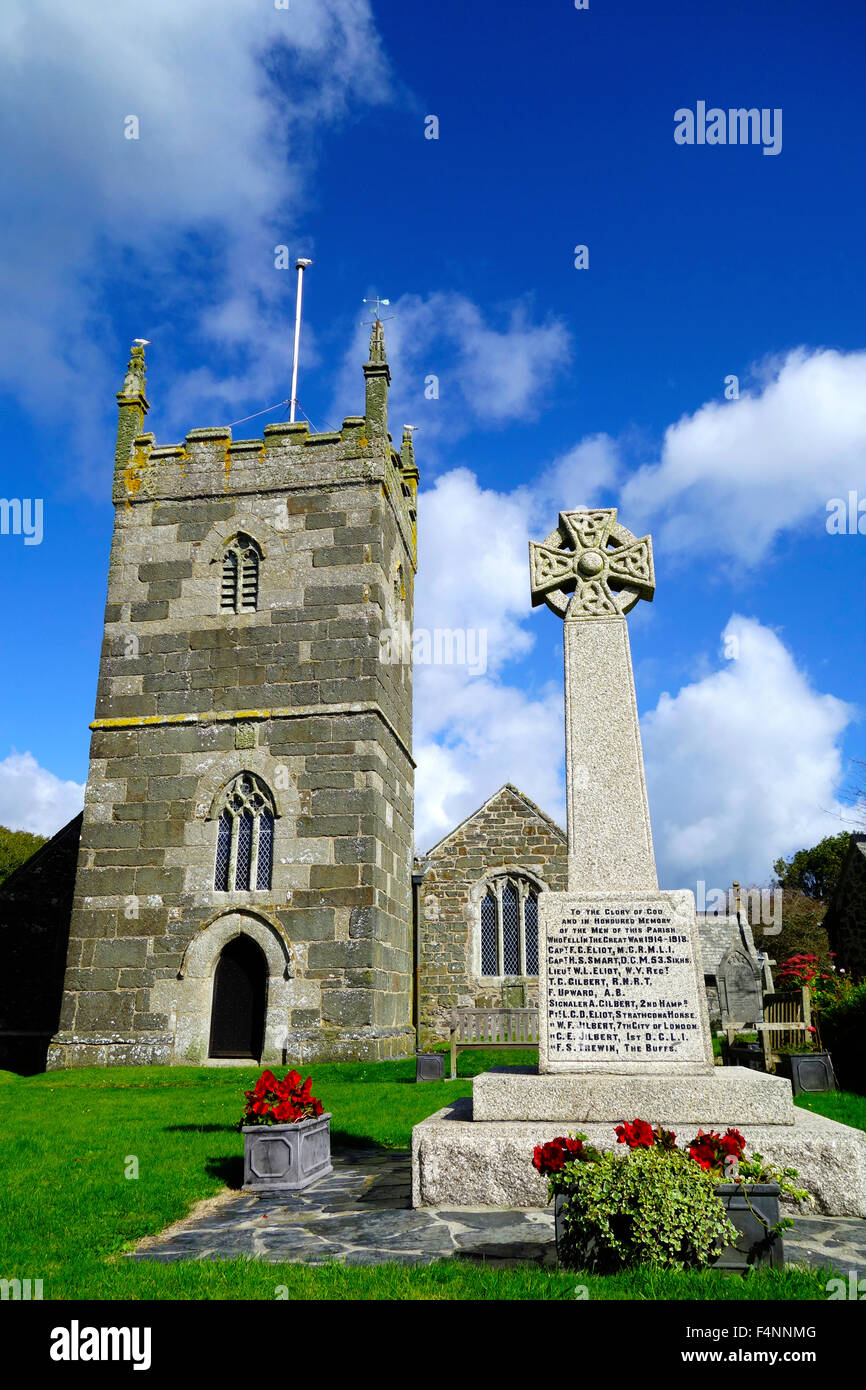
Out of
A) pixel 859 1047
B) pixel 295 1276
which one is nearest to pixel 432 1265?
pixel 295 1276

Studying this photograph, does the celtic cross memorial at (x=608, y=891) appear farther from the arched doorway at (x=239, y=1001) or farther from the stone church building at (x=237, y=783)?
the arched doorway at (x=239, y=1001)

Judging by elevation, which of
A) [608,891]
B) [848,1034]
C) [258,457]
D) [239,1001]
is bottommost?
[848,1034]

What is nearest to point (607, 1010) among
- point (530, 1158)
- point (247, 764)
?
point (530, 1158)

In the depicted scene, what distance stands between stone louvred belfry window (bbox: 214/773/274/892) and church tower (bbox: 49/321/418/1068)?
38mm

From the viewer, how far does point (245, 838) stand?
Answer: 53.8 ft

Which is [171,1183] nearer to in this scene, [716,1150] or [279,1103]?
[279,1103]

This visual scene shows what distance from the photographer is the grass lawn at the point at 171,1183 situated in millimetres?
4203

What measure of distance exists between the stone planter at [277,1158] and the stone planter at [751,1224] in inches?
146

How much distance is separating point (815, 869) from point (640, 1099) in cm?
5584

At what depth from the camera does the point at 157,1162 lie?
25.7ft

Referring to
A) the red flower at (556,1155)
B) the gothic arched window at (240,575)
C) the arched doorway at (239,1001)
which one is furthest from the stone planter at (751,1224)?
the gothic arched window at (240,575)
